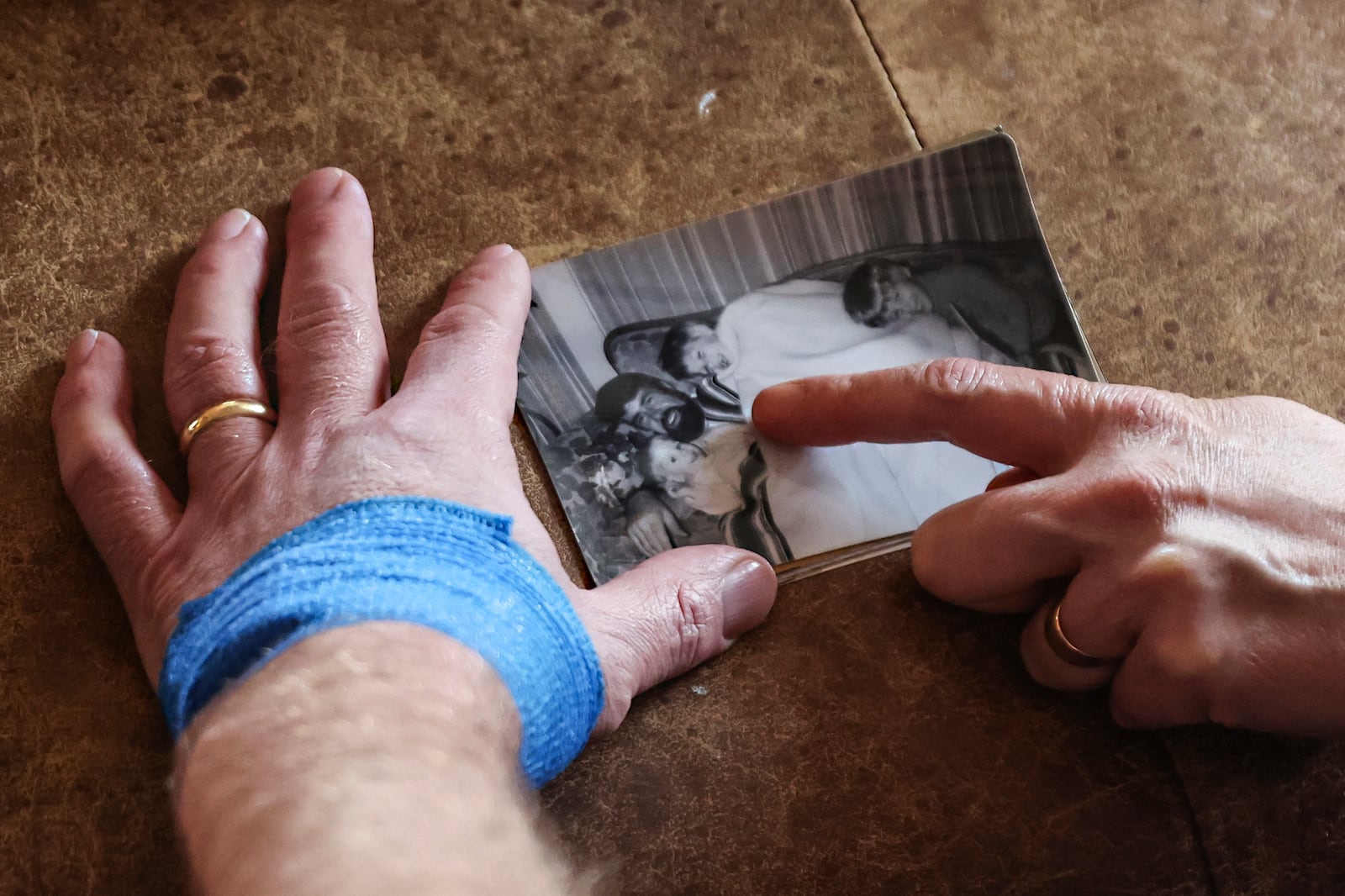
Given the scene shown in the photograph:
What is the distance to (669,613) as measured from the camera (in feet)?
2.32

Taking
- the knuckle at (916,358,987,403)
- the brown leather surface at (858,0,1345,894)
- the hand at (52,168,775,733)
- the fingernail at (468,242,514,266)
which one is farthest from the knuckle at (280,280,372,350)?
the brown leather surface at (858,0,1345,894)

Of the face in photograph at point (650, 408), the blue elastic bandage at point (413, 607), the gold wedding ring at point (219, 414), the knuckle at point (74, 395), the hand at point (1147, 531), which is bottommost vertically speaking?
the hand at point (1147, 531)

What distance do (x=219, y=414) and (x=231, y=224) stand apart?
0.18 metres

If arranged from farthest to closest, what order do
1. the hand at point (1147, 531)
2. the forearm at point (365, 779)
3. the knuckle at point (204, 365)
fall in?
the knuckle at point (204, 365) → the hand at point (1147, 531) → the forearm at point (365, 779)

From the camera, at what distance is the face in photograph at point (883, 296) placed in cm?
84

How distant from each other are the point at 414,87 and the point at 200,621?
0.54 m

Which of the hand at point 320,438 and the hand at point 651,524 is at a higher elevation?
the hand at point 320,438

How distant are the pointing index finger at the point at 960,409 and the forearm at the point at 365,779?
373 mm

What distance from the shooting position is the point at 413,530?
604 mm

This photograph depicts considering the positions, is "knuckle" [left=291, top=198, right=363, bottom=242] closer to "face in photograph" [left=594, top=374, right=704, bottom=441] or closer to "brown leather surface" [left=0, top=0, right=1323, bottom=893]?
"brown leather surface" [left=0, top=0, right=1323, bottom=893]

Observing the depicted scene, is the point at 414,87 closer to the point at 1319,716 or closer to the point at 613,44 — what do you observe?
the point at 613,44

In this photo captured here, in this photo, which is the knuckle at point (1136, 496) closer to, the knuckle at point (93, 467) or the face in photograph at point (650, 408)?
the face in photograph at point (650, 408)

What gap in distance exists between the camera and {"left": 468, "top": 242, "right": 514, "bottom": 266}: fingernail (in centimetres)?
81

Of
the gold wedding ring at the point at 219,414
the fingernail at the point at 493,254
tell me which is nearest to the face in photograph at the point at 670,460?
the fingernail at the point at 493,254
